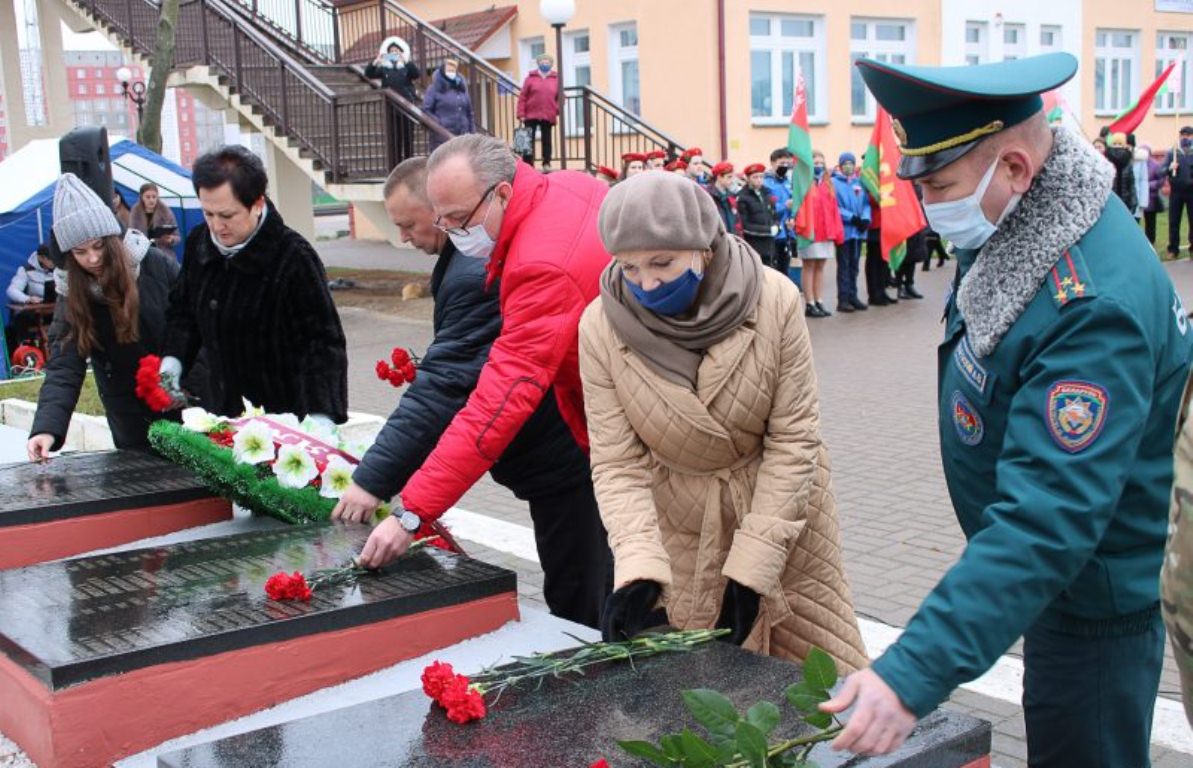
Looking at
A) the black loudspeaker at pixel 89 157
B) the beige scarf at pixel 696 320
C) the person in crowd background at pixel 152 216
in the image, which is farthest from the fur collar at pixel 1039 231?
the person in crowd background at pixel 152 216

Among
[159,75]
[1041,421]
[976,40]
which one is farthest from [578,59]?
[1041,421]

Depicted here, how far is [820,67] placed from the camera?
2298 centimetres

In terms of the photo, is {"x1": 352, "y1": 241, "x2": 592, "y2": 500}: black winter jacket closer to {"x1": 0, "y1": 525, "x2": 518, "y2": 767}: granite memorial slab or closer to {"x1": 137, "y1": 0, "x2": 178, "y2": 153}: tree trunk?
{"x1": 0, "y1": 525, "x2": 518, "y2": 767}: granite memorial slab

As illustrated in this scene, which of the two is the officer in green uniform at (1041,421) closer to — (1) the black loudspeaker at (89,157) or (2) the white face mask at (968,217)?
(2) the white face mask at (968,217)

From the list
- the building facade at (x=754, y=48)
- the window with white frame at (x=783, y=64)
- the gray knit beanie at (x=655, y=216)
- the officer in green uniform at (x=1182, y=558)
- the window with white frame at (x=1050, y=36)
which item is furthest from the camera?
the window with white frame at (x=1050, y=36)

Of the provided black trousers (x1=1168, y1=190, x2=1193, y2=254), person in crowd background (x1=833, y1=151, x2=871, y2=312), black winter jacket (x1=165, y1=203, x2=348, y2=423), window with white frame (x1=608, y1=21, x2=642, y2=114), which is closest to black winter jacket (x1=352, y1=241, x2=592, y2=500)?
black winter jacket (x1=165, y1=203, x2=348, y2=423)

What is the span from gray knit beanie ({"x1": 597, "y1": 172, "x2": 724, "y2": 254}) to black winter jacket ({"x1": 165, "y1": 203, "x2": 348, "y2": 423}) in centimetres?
181

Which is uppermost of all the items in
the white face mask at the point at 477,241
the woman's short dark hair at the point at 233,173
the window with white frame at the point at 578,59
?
the window with white frame at the point at 578,59

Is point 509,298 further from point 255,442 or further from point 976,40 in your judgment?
point 976,40

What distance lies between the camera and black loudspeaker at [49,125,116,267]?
6.83 m

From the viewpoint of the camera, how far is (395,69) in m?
17.8

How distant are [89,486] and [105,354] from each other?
743mm

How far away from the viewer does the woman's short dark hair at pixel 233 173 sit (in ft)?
13.3

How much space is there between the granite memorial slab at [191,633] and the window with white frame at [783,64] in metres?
19.9
